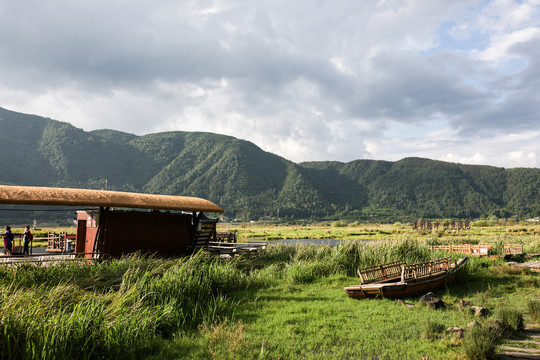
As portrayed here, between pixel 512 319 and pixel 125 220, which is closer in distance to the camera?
pixel 512 319

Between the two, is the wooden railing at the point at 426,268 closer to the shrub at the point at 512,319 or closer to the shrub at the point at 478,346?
the shrub at the point at 512,319

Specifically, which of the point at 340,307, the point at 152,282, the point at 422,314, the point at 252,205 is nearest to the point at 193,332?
the point at 152,282

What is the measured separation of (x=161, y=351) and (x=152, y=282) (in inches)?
125

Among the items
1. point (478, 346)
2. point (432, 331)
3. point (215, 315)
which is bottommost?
point (215, 315)

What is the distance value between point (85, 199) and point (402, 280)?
12.8 metres

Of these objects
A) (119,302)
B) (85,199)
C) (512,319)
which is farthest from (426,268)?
(85,199)

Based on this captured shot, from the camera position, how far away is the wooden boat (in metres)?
12.3

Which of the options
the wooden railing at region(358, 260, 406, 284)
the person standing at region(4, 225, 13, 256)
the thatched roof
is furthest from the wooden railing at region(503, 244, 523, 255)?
the person standing at region(4, 225, 13, 256)

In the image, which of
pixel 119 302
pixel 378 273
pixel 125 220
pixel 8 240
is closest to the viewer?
pixel 119 302

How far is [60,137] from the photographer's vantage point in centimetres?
18375

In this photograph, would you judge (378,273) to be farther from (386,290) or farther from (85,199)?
(85,199)

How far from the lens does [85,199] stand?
15.3m

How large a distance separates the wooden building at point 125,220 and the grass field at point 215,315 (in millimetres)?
3213

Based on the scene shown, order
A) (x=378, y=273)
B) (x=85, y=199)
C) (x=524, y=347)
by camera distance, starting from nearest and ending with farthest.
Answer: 1. (x=524, y=347)
2. (x=378, y=273)
3. (x=85, y=199)
